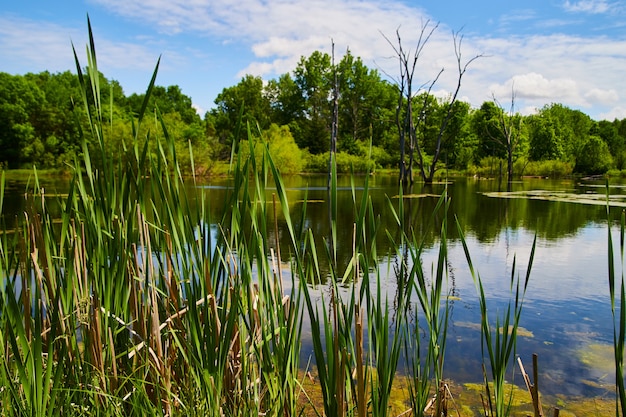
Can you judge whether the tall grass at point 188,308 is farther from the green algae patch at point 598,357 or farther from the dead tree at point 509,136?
the dead tree at point 509,136

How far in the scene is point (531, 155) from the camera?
4066 centimetres

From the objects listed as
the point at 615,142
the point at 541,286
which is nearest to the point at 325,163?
the point at 615,142

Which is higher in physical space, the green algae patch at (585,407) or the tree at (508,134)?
the tree at (508,134)

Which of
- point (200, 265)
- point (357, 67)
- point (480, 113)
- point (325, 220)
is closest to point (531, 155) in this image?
point (480, 113)

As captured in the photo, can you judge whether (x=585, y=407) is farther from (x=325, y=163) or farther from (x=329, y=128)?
(x=329, y=128)

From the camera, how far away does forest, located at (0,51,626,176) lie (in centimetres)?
3253

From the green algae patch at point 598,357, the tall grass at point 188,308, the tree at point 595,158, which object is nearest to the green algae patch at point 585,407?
the green algae patch at point 598,357

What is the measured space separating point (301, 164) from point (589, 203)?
85.0 ft

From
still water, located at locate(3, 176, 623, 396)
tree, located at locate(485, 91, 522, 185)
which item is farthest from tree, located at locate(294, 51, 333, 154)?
still water, located at locate(3, 176, 623, 396)

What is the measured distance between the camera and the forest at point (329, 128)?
32531 millimetres

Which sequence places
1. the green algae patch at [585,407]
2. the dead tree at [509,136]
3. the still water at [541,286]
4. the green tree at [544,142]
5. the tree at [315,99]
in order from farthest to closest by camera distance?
1. the tree at [315,99]
2. the green tree at [544,142]
3. the dead tree at [509,136]
4. the still water at [541,286]
5. the green algae patch at [585,407]

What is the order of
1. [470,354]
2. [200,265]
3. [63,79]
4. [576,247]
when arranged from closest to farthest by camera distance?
[200,265] → [470,354] → [576,247] → [63,79]

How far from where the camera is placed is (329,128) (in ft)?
143

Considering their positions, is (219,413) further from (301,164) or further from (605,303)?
(301,164)
